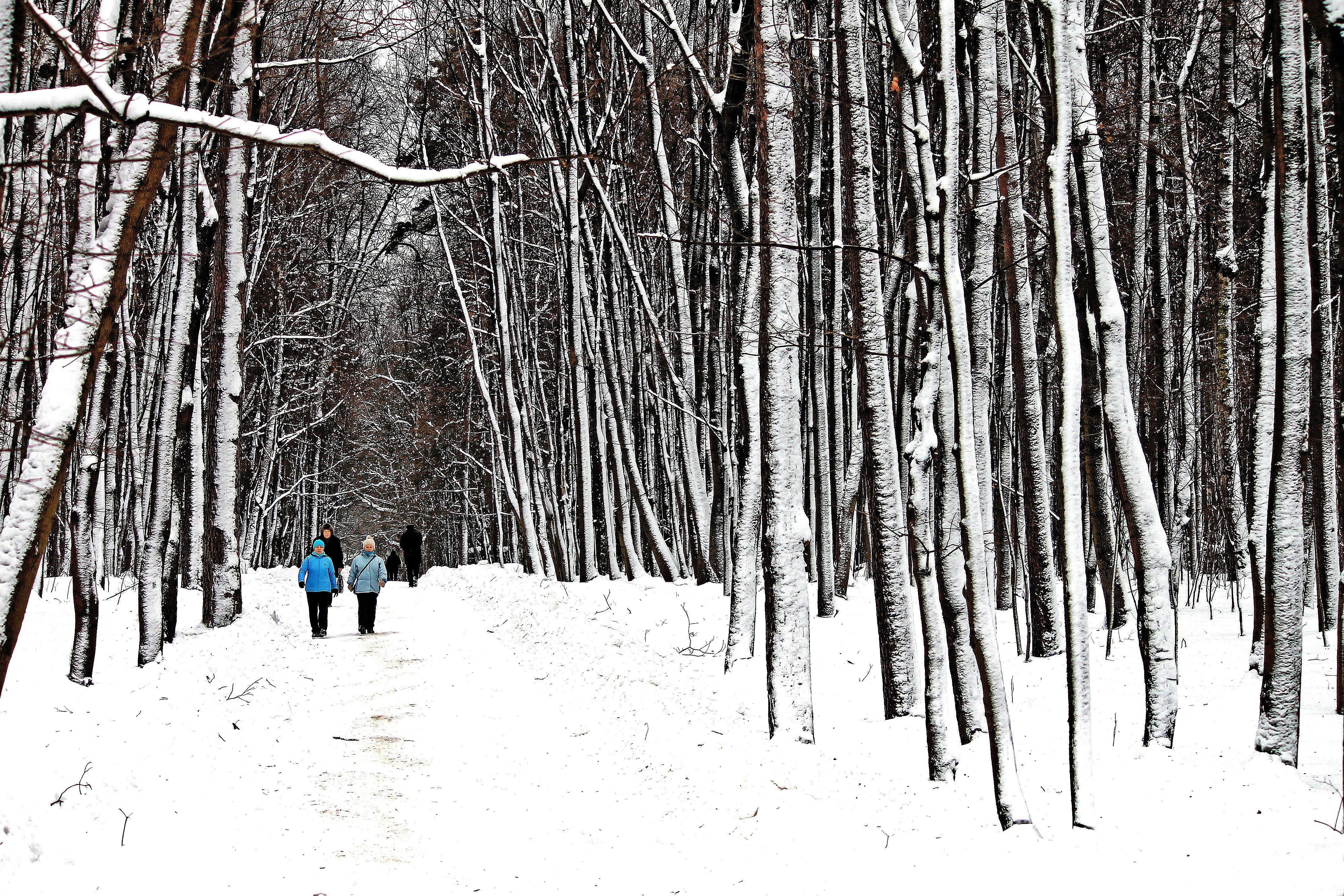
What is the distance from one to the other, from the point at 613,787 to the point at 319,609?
9862mm

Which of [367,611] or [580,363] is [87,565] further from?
[580,363]

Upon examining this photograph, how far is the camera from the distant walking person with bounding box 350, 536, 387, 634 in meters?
15.9

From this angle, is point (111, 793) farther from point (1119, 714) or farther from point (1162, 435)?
point (1162, 435)

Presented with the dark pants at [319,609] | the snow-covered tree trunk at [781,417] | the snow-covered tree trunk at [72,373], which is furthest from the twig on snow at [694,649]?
the snow-covered tree trunk at [72,373]

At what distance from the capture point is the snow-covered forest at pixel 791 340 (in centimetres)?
566

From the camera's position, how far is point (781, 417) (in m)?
7.72

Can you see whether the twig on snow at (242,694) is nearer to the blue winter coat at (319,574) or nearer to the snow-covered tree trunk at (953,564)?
the snow-covered tree trunk at (953,564)

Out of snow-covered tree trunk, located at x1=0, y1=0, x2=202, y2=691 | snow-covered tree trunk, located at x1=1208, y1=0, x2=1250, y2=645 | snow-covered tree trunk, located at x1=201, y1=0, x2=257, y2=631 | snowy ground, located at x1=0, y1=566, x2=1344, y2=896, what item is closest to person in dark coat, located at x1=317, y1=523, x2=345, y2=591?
snow-covered tree trunk, located at x1=201, y1=0, x2=257, y2=631

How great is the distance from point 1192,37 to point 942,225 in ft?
31.1

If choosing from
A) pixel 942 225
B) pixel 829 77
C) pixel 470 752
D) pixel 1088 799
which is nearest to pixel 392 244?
pixel 829 77

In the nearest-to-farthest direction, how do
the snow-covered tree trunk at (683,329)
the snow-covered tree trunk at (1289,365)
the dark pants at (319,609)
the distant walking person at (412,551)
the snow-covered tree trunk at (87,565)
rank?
1. the snow-covered tree trunk at (1289,365)
2. the snow-covered tree trunk at (87,565)
3. the snow-covered tree trunk at (683,329)
4. the dark pants at (319,609)
5. the distant walking person at (412,551)

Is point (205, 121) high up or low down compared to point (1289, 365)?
up

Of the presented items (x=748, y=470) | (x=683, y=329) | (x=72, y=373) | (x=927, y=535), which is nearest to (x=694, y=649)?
(x=748, y=470)

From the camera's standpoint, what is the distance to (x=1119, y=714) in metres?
7.73
